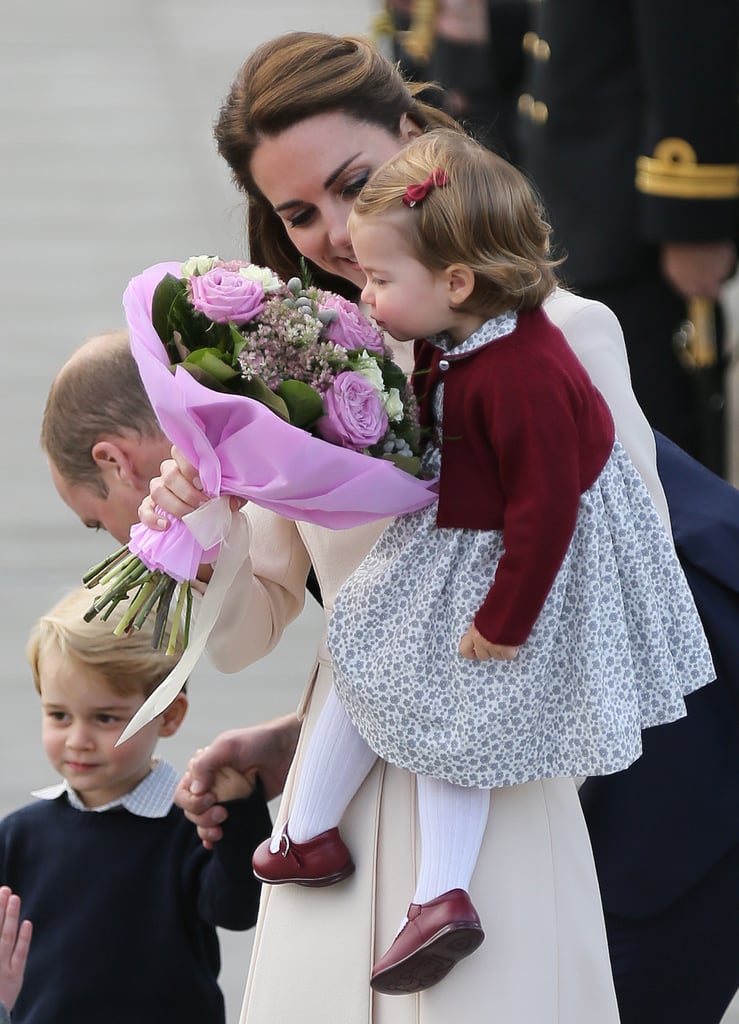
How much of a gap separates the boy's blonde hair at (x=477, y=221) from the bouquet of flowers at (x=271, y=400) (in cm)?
12

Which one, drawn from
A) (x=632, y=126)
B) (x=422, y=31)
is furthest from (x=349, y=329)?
(x=422, y=31)

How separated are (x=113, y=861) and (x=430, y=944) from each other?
75 centimetres

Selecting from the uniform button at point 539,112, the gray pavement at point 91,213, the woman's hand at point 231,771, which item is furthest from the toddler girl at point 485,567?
the uniform button at point 539,112

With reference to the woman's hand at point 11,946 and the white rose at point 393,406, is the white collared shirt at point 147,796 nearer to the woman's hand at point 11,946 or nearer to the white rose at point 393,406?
the woman's hand at point 11,946

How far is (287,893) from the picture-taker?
2.04m

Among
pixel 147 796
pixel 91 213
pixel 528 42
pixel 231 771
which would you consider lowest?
pixel 91 213

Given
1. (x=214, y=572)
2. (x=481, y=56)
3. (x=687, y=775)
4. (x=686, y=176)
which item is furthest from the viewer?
(x=481, y=56)

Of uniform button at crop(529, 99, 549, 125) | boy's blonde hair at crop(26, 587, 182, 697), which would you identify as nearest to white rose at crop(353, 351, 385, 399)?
boy's blonde hair at crop(26, 587, 182, 697)

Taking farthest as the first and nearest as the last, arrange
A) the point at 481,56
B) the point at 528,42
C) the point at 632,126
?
the point at 481,56 → the point at 528,42 → the point at 632,126

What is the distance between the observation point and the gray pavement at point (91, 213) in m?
4.44

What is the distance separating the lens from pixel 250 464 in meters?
1.80

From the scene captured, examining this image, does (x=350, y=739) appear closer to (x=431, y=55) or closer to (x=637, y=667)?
(x=637, y=667)

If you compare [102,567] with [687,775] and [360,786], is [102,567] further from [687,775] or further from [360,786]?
[687,775]

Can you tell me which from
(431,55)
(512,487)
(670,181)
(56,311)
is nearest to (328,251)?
(512,487)
